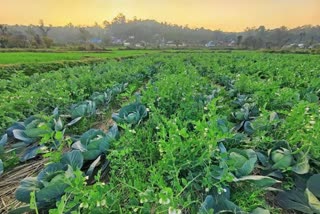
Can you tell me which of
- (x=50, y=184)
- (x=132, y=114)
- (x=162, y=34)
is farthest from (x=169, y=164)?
(x=162, y=34)

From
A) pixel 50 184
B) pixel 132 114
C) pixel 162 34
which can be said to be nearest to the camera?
pixel 50 184

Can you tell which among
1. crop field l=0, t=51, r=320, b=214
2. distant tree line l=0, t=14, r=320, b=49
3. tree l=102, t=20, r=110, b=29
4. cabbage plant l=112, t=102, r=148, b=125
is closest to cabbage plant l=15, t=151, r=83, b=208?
crop field l=0, t=51, r=320, b=214

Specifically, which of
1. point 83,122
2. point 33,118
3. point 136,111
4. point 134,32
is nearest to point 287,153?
point 136,111

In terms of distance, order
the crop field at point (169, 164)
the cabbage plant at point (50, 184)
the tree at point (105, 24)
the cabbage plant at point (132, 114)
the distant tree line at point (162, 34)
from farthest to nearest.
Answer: the tree at point (105, 24) < the distant tree line at point (162, 34) < the cabbage plant at point (132, 114) < the cabbage plant at point (50, 184) < the crop field at point (169, 164)

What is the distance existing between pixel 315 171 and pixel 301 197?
1.62 ft

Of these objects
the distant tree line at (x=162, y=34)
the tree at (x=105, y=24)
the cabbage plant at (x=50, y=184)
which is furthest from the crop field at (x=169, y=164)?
the tree at (x=105, y=24)

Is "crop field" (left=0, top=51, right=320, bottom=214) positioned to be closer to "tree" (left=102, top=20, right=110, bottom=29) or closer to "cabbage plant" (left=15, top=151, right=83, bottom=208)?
"cabbage plant" (left=15, top=151, right=83, bottom=208)

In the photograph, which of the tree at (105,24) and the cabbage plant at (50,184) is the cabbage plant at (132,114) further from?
the tree at (105,24)

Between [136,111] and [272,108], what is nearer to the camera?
[136,111]

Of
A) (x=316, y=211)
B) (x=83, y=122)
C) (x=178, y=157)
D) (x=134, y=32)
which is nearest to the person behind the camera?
(x=316, y=211)

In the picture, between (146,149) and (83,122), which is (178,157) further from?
(83,122)

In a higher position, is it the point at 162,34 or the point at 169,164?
the point at 169,164

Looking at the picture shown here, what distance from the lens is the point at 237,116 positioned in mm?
3729

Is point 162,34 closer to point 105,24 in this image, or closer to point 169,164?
point 105,24
